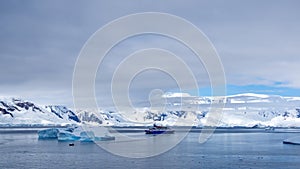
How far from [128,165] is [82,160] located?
264 inches

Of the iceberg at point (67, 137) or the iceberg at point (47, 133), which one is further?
the iceberg at point (47, 133)

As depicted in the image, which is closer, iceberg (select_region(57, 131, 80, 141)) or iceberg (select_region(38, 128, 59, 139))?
iceberg (select_region(57, 131, 80, 141))

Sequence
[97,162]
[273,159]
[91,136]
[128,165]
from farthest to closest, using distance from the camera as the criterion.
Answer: [91,136] < [273,159] < [97,162] < [128,165]

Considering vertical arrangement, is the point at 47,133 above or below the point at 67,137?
above

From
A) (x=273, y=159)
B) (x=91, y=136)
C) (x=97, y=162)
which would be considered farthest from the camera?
(x=91, y=136)

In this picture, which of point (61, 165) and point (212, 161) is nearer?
point (61, 165)

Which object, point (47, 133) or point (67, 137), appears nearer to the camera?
point (67, 137)

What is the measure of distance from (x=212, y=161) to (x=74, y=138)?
4218cm

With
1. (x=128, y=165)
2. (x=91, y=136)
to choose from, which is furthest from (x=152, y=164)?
(x=91, y=136)

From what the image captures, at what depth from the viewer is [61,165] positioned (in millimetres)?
38969

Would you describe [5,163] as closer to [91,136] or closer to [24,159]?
A: [24,159]

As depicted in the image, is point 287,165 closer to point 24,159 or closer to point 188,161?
point 188,161

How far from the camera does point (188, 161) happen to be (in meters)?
43.0

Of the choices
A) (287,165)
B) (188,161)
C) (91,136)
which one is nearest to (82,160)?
(188,161)
